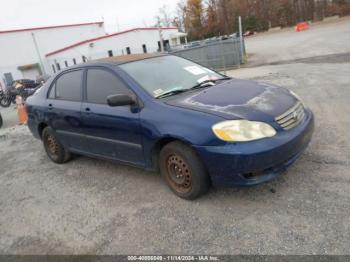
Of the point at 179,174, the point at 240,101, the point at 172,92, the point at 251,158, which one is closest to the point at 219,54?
the point at 172,92

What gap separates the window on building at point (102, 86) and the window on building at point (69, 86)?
254 millimetres

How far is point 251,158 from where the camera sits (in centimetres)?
294

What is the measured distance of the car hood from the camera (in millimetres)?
3172

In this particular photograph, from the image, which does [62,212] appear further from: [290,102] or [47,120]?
[290,102]

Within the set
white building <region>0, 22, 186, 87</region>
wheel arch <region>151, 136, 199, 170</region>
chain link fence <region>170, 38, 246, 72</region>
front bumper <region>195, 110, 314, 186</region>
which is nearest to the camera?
front bumper <region>195, 110, 314, 186</region>

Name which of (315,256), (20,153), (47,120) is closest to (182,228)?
(315,256)

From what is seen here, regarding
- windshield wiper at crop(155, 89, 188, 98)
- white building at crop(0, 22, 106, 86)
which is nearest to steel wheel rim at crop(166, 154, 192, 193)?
windshield wiper at crop(155, 89, 188, 98)

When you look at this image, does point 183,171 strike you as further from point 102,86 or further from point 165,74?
point 102,86

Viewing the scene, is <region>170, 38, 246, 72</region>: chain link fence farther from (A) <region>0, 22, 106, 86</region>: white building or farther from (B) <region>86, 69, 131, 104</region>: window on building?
(A) <region>0, 22, 106, 86</region>: white building

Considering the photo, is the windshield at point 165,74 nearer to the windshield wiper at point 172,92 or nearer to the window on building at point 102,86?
the windshield wiper at point 172,92

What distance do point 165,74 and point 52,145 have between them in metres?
2.55

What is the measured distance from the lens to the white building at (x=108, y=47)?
32.6 metres

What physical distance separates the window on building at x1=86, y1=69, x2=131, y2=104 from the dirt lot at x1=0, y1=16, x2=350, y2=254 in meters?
1.16

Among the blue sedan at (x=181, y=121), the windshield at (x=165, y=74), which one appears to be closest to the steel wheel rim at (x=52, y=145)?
the blue sedan at (x=181, y=121)
